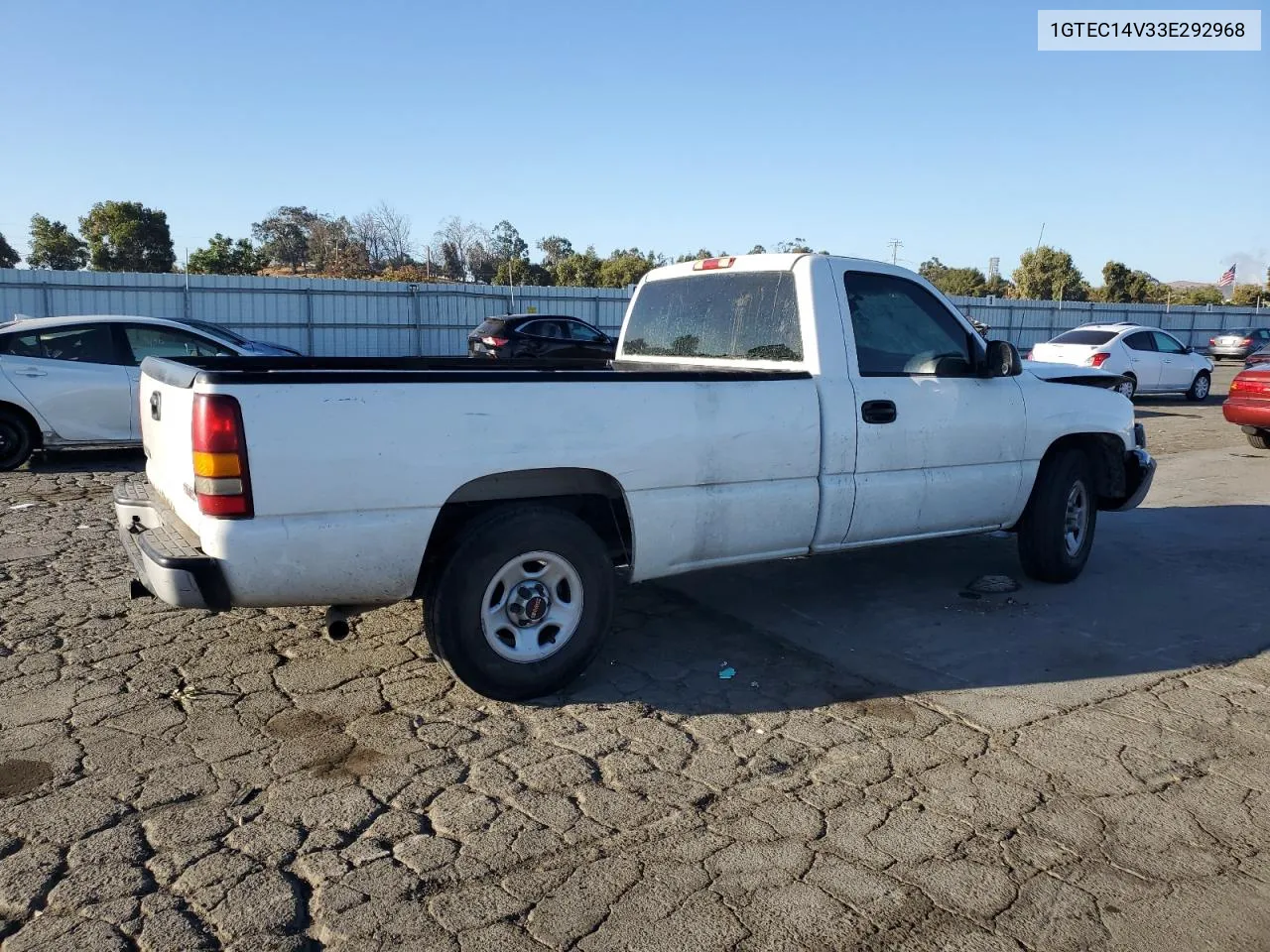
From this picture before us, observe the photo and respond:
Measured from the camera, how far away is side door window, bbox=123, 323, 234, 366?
1042 centimetres

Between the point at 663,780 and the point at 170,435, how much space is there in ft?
8.36

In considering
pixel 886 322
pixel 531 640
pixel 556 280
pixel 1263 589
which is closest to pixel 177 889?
pixel 531 640

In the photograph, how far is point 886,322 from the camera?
573cm

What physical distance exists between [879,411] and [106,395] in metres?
8.10

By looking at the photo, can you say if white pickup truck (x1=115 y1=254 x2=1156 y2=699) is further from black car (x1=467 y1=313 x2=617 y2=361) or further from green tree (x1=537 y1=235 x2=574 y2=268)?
green tree (x1=537 y1=235 x2=574 y2=268)

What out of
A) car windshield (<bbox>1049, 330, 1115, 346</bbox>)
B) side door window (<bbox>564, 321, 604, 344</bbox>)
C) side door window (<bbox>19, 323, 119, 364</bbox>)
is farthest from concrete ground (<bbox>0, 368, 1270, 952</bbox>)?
side door window (<bbox>564, 321, 604, 344</bbox>)

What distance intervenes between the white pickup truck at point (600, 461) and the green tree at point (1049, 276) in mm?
61213

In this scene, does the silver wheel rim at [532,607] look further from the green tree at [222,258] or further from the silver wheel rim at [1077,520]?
the green tree at [222,258]

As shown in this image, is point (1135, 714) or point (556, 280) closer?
point (1135, 714)

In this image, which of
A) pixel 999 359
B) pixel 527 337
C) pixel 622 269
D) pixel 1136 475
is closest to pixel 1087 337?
pixel 527 337

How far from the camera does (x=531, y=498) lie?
4648 millimetres

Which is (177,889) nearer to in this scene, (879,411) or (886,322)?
(879,411)

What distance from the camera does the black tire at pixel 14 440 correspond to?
10039 mm

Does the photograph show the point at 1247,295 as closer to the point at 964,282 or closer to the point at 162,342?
the point at 964,282
